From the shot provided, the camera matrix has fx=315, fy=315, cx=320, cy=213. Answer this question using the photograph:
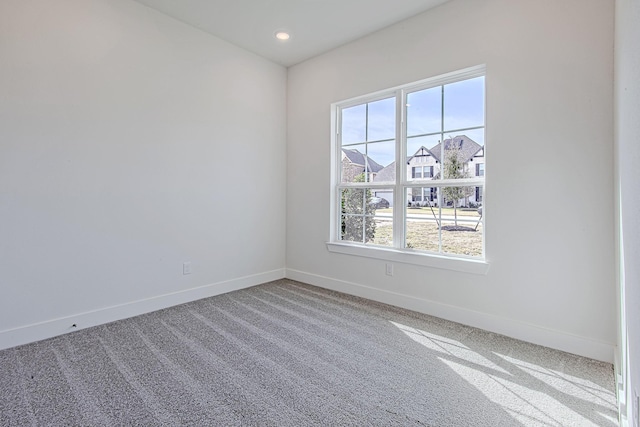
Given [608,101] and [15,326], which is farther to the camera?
[15,326]

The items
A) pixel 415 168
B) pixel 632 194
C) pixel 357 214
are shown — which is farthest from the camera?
pixel 357 214

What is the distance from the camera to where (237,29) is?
10.8ft

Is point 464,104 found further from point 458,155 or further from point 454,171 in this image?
point 454,171

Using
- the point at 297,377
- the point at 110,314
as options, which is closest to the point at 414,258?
the point at 297,377

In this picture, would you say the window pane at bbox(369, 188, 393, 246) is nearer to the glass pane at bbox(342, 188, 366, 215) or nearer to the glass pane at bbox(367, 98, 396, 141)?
the glass pane at bbox(342, 188, 366, 215)

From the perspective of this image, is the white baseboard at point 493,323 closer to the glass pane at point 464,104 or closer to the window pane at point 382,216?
the window pane at point 382,216

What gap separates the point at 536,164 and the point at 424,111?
1125 mm

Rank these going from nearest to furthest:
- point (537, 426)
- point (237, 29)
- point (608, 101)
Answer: point (537, 426)
point (608, 101)
point (237, 29)

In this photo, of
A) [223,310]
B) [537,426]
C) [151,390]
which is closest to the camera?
[537,426]

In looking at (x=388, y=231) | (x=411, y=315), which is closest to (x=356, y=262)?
(x=388, y=231)

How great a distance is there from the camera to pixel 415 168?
10.4ft

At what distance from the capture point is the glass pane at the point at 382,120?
333cm

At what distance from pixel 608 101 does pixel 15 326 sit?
14.6ft

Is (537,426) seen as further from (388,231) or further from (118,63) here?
(118,63)
